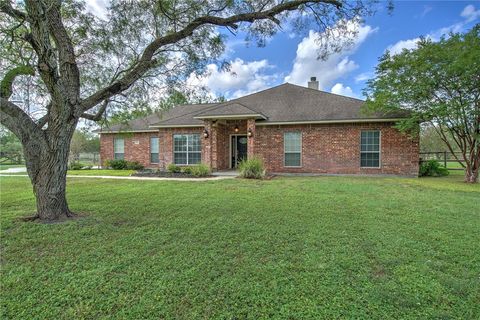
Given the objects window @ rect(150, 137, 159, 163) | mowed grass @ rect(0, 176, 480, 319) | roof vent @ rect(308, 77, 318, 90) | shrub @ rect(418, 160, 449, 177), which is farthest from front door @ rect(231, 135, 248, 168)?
mowed grass @ rect(0, 176, 480, 319)

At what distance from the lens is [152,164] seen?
687 inches

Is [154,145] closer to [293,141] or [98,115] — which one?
[293,141]

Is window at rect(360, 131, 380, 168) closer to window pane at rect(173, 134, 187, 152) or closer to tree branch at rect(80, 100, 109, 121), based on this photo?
window pane at rect(173, 134, 187, 152)

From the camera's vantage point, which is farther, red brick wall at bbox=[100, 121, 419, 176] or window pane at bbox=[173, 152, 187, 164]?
window pane at bbox=[173, 152, 187, 164]

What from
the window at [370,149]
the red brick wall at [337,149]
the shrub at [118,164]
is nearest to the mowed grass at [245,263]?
the red brick wall at [337,149]

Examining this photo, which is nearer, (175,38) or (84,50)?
(175,38)

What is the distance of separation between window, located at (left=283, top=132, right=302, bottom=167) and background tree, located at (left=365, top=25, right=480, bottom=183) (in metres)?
3.79

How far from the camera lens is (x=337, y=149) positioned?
43.0 feet

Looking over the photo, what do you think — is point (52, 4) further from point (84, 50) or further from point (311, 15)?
point (311, 15)

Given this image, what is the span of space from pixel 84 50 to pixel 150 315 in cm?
665

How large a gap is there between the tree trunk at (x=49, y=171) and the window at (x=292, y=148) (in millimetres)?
10484

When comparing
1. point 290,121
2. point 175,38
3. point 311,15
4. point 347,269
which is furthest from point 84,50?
point 290,121

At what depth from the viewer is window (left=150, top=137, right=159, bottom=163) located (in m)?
17.3

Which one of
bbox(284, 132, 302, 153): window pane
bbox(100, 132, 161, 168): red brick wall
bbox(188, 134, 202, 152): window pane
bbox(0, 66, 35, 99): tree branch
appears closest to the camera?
bbox(0, 66, 35, 99): tree branch
